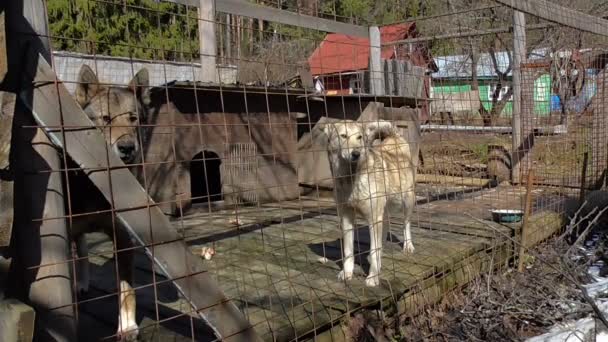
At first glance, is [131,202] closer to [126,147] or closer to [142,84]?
[126,147]

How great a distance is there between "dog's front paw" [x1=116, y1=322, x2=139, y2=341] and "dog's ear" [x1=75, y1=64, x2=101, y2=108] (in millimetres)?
1268

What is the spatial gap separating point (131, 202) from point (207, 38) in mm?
3716

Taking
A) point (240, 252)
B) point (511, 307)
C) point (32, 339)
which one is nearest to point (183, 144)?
point (240, 252)

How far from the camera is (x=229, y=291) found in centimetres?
336

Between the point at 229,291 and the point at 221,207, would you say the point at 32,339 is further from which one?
the point at 221,207

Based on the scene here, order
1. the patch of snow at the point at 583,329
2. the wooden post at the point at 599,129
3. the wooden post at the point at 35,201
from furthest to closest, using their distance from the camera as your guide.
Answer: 1. the wooden post at the point at 599,129
2. the patch of snow at the point at 583,329
3. the wooden post at the point at 35,201

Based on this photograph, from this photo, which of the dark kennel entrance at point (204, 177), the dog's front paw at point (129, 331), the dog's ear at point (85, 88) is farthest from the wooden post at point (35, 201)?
the dark kennel entrance at point (204, 177)

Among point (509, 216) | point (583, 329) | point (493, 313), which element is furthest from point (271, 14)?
point (583, 329)

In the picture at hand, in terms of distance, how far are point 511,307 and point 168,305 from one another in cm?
233

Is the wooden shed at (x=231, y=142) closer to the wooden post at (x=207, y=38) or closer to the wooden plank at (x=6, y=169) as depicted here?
the wooden post at (x=207, y=38)

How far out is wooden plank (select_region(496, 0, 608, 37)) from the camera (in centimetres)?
443

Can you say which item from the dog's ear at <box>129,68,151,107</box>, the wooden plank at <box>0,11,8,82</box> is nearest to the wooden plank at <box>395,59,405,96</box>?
the dog's ear at <box>129,68,151,107</box>

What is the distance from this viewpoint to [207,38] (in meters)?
5.34

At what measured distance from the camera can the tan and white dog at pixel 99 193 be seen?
2568mm
